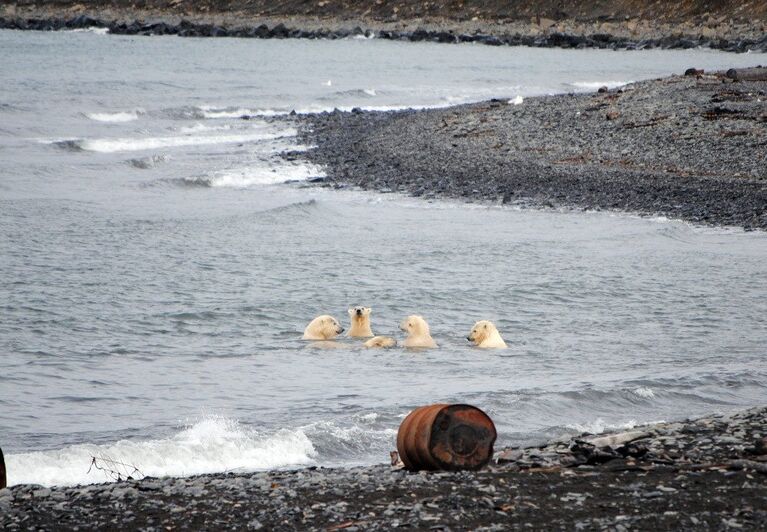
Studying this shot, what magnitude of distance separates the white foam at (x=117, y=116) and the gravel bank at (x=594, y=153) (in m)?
10.0

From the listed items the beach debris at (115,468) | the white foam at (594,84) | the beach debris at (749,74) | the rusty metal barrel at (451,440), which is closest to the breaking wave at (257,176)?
the beach debris at (749,74)

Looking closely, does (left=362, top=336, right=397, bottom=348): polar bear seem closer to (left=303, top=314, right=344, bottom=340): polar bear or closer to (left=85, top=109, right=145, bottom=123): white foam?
(left=303, top=314, right=344, bottom=340): polar bear

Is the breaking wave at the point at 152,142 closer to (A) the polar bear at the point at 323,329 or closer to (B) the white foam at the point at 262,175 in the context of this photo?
(B) the white foam at the point at 262,175

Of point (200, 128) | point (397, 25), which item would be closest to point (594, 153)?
point (200, 128)

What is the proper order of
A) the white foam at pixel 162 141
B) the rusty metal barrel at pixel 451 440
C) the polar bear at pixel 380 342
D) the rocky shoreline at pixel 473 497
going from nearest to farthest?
the rocky shoreline at pixel 473 497
the rusty metal barrel at pixel 451 440
the polar bear at pixel 380 342
the white foam at pixel 162 141

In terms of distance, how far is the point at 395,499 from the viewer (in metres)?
6.31

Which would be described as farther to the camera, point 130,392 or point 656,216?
point 656,216

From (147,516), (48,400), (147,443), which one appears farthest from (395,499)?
(48,400)

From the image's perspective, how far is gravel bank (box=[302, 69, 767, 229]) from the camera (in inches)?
781

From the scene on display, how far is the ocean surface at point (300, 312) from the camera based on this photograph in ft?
30.5

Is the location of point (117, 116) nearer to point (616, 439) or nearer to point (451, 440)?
point (616, 439)

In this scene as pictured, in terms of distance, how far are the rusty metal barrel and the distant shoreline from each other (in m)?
63.0

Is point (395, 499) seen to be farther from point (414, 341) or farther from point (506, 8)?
point (506, 8)

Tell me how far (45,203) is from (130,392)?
12.2m
